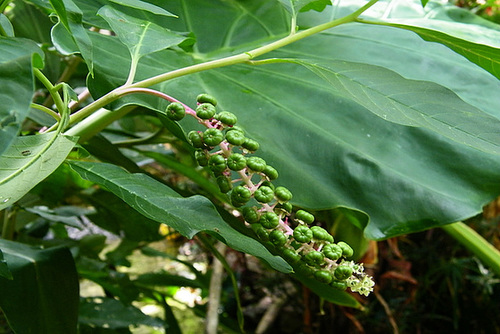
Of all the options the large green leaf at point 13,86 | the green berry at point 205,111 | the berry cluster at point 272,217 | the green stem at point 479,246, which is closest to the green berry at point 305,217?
the berry cluster at point 272,217

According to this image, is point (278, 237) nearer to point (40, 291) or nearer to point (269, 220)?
point (269, 220)

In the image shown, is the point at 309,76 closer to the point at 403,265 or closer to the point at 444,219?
the point at 444,219

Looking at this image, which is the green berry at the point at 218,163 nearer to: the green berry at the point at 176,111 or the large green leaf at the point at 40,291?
the green berry at the point at 176,111

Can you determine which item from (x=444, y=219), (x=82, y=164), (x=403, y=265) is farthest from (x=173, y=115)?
(x=403, y=265)

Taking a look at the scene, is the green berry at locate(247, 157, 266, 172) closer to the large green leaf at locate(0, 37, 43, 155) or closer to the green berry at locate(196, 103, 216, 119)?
the green berry at locate(196, 103, 216, 119)

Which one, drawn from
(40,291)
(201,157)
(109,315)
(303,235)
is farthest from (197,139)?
(109,315)

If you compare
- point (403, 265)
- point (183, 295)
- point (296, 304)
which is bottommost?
point (183, 295)

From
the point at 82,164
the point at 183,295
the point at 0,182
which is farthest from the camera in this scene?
the point at 183,295
